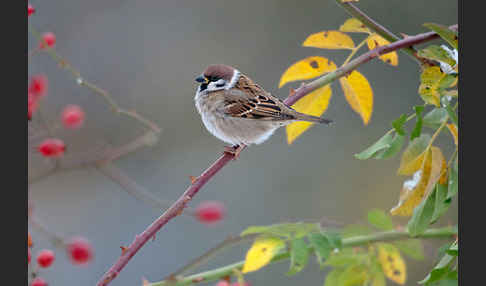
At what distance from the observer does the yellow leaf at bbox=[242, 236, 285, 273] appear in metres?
1.25

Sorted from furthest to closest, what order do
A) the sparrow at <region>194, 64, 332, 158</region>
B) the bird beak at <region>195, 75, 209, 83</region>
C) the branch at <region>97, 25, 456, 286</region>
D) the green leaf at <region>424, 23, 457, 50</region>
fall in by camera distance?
the sparrow at <region>194, 64, 332, 158</region>, the bird beak at <region>195, 75, 209, 83</region>, the green leaf at <region>424, 23, 457, 50</region>, the branch at <region>97, 25, 456, 286</region>

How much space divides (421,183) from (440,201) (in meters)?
0.09

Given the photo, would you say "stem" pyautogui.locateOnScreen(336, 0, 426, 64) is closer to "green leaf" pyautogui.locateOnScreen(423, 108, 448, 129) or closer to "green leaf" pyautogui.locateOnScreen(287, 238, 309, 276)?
"green leaf" pyautogui.locateOnScreen(423, 108, 448, 129)

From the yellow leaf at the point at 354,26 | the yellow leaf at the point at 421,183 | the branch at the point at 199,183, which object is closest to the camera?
the branch at the point at 199,183

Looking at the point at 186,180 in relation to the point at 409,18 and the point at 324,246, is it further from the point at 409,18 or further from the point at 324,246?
the point at 324,246

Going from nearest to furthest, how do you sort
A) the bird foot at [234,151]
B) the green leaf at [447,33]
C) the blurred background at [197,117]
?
the green leaf at [447,33]
the bird foot at [234,151]
the blurred background at [197,117]

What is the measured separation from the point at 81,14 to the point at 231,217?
1.65 m

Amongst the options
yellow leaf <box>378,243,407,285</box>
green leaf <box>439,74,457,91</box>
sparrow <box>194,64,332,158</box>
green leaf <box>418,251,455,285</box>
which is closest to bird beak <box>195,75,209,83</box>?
sparrow <box>194,64,332,158</box>

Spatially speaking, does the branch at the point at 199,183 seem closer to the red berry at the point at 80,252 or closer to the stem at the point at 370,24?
the stem at the point at 370,24

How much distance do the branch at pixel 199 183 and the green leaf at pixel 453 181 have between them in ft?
0.92

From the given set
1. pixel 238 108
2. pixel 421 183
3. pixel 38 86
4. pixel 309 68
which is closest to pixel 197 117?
pixel 238 108

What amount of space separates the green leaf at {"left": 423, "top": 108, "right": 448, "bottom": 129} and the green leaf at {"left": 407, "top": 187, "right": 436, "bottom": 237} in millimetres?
148

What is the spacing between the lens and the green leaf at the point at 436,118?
1.17m

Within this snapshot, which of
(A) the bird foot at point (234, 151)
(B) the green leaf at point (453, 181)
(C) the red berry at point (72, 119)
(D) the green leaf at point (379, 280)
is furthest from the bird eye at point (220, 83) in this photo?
(B) the green leaf at point (453, 181)
